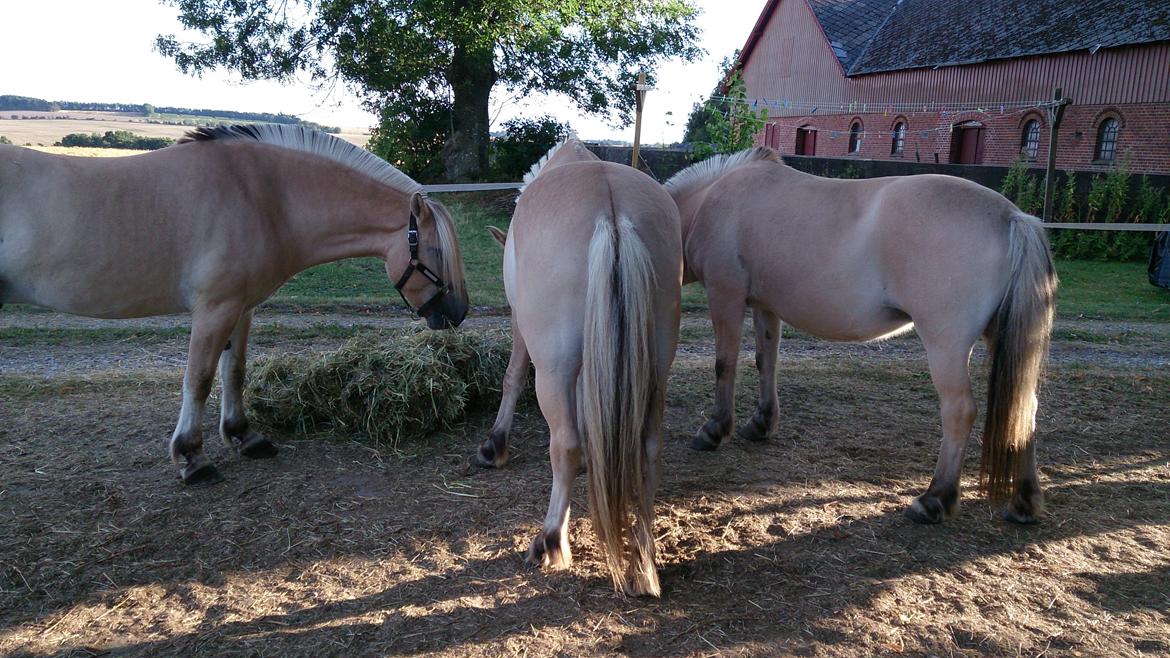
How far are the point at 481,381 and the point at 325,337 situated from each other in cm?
319

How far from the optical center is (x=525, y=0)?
17172 mm

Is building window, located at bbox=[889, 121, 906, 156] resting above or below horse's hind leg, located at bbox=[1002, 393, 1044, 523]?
above

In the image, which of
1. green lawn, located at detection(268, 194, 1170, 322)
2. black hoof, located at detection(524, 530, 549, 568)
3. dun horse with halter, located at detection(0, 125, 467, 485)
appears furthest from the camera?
green lawn, located at detection(268, 194, 1170, 322)

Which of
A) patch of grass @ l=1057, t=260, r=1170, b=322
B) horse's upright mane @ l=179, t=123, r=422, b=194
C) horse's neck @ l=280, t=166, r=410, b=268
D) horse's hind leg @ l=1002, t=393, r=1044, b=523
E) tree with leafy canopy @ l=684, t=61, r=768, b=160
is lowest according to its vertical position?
horse's hind leg @ l=1002, t=393, r=1044, b=523

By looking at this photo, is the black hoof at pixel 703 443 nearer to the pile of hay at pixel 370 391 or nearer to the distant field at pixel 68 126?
the pile of hay at pixel 370 391

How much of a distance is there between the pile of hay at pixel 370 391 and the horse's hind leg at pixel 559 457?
1.79 meters

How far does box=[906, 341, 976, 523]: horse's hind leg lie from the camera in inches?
144

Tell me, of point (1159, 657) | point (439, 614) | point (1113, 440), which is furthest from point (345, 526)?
point (1113, 440)

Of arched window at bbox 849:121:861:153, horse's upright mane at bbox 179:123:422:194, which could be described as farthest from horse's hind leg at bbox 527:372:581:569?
arched window at bbox 849:121:861:153

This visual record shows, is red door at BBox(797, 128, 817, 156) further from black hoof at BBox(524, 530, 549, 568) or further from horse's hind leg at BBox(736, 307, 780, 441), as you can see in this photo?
black hoof at BBox(524, 530, 549, 568)

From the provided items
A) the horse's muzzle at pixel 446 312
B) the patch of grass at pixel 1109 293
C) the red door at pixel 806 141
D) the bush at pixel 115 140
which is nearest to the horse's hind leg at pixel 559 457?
the horse's muzzle at pixel 446 312

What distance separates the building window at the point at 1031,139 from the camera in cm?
2128

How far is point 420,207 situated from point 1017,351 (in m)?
3.25

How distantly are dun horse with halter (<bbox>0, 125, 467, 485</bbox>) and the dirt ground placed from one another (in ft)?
2.06
